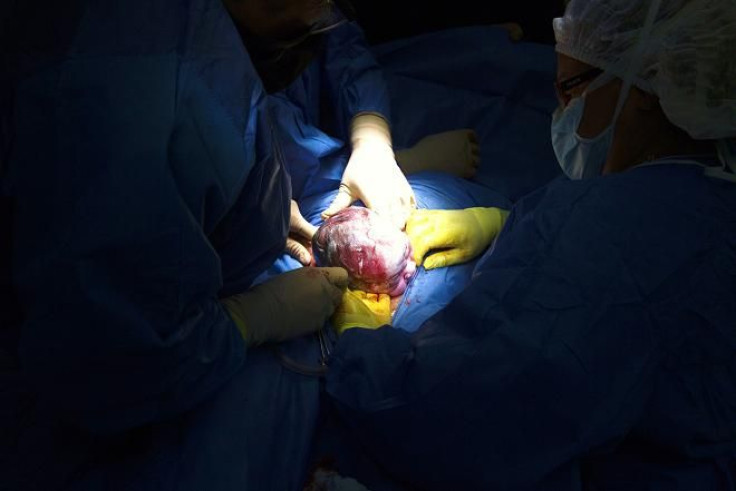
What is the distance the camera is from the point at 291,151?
2486 mm

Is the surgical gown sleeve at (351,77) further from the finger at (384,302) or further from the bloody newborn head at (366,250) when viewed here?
the finger at (384,302)

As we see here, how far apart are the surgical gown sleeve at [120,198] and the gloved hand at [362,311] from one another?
75 cm

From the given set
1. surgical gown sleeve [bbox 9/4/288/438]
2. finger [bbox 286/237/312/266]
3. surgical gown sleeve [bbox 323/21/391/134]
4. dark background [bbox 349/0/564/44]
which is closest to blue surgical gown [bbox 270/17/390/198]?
surgical gown sleeve [bbox 323/21/391/134]

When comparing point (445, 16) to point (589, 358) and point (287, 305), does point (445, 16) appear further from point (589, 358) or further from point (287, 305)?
point (589, 358)

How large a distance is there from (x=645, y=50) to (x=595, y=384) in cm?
86

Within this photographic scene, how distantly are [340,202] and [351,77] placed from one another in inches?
28.6

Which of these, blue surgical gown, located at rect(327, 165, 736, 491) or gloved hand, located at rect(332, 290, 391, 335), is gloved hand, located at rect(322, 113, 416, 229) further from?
blue surgical gown, located at rect(327, 165, 736, 491)

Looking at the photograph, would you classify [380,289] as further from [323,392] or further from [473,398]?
[473,398]

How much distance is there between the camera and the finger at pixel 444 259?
2258 mm

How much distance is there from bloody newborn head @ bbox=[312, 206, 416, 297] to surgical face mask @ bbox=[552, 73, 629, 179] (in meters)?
0.63

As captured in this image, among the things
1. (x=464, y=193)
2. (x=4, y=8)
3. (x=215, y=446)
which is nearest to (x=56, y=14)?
(x=4, y=8)

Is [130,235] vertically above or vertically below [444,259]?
above

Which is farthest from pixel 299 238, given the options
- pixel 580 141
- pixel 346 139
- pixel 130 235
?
pixel 130 235

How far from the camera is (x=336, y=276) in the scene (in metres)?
2.02
